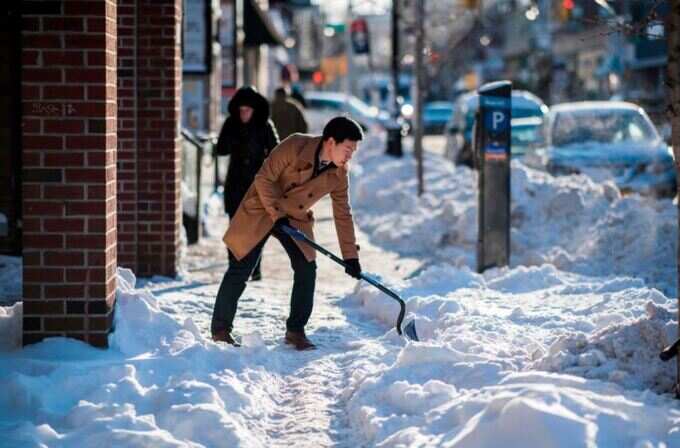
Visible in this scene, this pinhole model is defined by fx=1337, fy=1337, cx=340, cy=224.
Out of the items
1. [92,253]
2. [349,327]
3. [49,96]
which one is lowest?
[349,327]

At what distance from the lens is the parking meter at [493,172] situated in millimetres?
11797

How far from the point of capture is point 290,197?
810cm

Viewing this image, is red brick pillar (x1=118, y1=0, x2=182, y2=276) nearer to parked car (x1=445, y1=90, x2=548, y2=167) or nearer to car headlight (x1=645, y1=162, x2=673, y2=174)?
car headlight (x1=645, y1=162, x2=673, y2=174)

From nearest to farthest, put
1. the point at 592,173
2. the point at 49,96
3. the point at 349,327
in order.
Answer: the point at 49,96 < the point at 349,327 < the point at 592,173

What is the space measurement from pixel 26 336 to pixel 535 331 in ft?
10.5

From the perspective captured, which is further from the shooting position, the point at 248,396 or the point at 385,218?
the point at 385,218

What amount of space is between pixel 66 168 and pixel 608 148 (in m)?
12.5

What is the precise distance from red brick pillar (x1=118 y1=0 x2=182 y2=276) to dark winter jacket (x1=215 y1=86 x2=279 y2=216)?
1.89 ft

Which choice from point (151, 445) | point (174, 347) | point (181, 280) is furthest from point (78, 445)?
point (181, 280)

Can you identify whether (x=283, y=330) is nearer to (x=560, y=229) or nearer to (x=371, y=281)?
(x=371, y=281)

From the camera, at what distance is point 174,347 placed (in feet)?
24.2

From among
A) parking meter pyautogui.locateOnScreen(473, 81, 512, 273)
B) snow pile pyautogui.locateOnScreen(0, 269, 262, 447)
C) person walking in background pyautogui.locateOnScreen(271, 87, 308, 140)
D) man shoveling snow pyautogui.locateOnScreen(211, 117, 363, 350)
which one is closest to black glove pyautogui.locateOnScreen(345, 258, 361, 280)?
man shoveling snow pyautogui.locateOnScreen(211, 117, 363, 350)

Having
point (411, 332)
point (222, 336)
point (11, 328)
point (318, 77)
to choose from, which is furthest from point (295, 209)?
point (318, 77)

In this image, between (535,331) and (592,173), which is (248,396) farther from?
(592,173)
